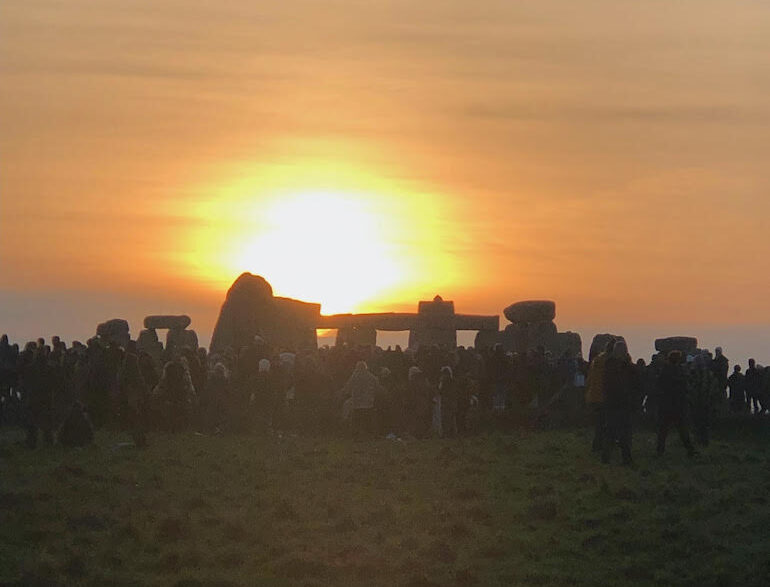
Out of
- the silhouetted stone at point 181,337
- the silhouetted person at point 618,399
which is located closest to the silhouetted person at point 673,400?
the silhouetted person at point 618,399

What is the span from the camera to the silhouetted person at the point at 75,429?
2752cm

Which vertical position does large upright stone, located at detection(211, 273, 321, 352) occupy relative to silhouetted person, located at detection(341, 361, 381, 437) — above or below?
above

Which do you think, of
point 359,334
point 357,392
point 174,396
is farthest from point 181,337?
point 174,396

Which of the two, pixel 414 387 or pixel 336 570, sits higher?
pixel 414 387

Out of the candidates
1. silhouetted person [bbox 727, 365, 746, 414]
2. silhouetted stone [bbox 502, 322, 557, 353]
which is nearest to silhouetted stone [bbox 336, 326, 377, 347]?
silhouetted stone [bbox 502, 322, 557, 353]

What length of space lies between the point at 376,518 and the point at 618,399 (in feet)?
25.8

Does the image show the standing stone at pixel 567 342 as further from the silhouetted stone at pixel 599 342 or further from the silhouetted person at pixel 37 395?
the silhouetted person at pixel 37 395

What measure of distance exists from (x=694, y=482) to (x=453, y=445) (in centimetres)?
857

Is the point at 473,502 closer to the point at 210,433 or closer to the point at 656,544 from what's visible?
the point at 656,544

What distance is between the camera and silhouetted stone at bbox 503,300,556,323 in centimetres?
6206

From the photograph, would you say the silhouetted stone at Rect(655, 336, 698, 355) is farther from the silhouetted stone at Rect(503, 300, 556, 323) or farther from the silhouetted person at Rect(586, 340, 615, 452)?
the silhouetted person at Rect(586, 340, 615, 452)

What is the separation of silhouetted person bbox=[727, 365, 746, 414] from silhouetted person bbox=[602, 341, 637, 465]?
729 inches

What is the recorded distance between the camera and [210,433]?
3397 cm

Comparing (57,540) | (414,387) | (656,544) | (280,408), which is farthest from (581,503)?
(280,408)
